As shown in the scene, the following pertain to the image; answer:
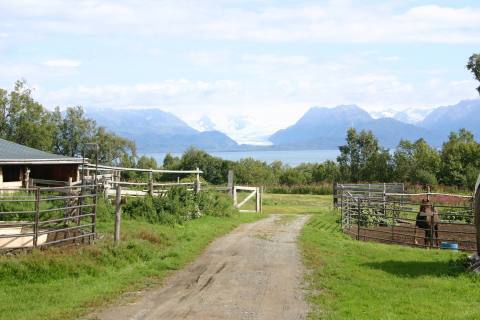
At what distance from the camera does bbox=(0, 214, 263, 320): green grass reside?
10.3 m

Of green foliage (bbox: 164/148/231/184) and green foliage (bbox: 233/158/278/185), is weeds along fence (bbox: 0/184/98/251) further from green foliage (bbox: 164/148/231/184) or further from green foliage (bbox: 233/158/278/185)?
green foliage (bbox: 164/148/231/184)

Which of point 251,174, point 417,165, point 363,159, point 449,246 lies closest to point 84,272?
point 449,246

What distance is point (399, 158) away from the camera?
59.8m

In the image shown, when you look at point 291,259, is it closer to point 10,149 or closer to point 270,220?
point 270,220

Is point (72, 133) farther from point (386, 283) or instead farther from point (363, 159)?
point (386, 283)

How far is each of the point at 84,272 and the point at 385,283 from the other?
637cm

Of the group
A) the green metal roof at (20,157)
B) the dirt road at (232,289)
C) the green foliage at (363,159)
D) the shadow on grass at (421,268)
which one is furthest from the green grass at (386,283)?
the green foliage at (363,159)

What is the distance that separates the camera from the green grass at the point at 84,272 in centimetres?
1031

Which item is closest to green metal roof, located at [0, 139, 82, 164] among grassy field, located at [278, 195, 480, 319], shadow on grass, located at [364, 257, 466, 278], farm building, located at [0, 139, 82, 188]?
farm building, located at [0, 139, 82, 188]

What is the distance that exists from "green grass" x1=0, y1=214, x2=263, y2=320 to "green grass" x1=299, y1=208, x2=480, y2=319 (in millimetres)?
3503

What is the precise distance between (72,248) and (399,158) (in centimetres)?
5002

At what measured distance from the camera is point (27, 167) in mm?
30109

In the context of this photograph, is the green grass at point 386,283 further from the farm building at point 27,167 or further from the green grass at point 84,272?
the farm building at point 27,167

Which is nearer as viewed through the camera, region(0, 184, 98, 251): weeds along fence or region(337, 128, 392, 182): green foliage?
region(0, 184, 98, 251): weeds along fence
